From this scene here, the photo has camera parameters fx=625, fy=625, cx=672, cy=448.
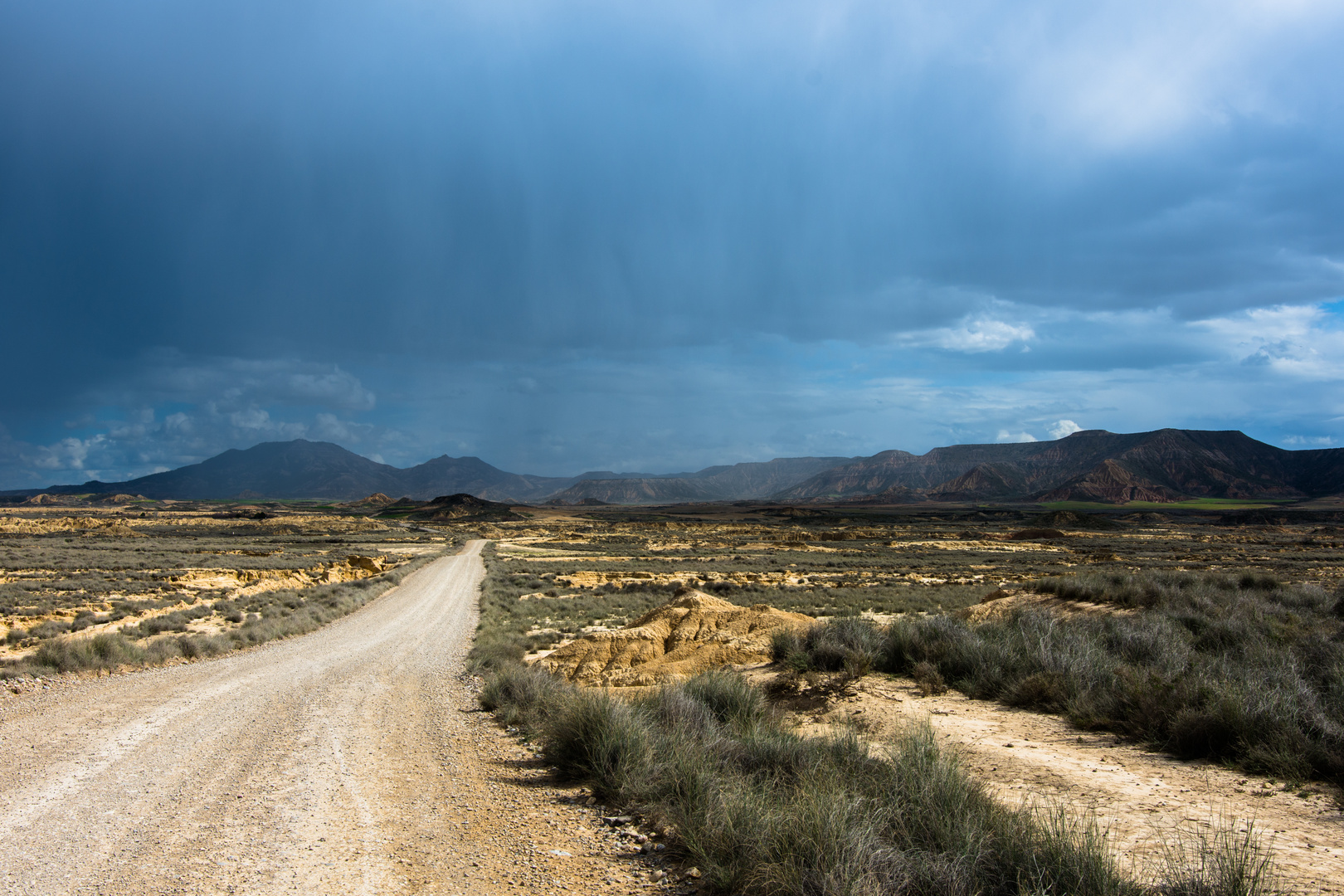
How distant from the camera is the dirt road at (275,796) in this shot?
5.25 m

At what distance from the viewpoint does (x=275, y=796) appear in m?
6.89

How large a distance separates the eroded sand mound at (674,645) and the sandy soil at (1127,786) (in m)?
4.42

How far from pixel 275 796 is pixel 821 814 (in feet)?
19.7

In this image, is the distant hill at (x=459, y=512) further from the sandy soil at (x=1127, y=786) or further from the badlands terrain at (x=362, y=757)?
the sandy soil at (x=1127, y=786)

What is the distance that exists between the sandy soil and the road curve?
539 centimetres

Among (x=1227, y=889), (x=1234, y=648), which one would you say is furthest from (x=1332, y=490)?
(x=1227, y=889)

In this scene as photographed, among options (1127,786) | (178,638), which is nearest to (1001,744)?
(1127,786)

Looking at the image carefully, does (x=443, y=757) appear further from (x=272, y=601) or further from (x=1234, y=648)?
(x=272, y=601)

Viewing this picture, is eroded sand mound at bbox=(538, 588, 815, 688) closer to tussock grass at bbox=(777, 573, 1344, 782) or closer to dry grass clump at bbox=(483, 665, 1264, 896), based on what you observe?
tussock grass at bbox=(777, 573, 1344, 782)

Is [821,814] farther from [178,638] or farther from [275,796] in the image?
[178,638]

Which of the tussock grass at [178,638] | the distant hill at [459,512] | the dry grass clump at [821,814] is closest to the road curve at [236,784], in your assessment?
the tussock grass at [178,638]

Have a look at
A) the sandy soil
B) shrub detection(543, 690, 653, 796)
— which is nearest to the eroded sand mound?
shrub detection(543, 690, 653, 796)

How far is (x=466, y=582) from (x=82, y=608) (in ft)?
60.7

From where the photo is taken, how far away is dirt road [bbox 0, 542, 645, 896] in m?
5.25
